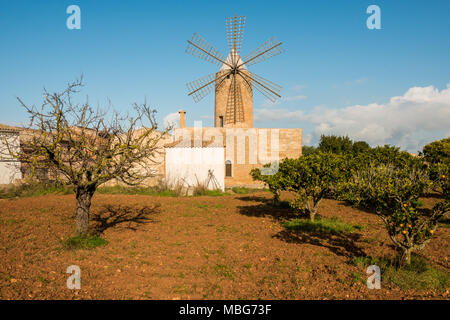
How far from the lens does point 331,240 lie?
368 inches

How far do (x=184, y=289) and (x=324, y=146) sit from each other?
3721 cm

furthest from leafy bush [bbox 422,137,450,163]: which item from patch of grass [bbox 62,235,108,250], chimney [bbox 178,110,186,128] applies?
chimney [bbox 178,110,186,128]

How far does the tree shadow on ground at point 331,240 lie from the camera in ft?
26.7

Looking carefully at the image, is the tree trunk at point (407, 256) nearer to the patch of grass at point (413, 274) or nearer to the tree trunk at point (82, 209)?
Answer: the patch of grass at point (413, 274)

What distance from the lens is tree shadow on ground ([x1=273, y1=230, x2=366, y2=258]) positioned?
815cm

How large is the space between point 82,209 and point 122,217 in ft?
14.3

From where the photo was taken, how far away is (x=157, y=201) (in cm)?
1764

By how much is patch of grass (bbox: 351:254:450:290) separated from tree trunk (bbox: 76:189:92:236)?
860 centimetres

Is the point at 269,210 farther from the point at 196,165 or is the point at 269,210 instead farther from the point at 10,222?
the point at 10,222

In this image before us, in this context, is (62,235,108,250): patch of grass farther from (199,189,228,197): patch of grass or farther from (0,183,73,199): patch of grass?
(199,189,228,197): patch of grass

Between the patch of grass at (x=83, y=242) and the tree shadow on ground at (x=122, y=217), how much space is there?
1.19 m
